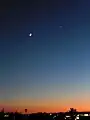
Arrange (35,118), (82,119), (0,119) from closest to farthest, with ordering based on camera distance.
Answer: (0,119), (82,119), (35,118)

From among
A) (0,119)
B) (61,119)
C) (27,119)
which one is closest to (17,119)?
(27,119)

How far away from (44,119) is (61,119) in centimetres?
1090

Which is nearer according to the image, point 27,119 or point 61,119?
point 27,119

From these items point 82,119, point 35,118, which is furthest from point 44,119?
point 82,119

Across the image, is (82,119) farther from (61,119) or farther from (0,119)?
(0,119)

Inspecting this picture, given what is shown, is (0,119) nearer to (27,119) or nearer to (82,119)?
(27,119)

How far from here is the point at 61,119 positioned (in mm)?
115000

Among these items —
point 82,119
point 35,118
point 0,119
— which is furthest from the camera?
point 35,118

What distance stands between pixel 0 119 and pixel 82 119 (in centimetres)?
2799

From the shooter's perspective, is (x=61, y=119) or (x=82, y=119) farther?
(x=61, y=119)

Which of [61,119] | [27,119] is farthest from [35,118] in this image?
[61,119]

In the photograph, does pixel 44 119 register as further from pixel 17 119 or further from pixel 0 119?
pixel 0 119

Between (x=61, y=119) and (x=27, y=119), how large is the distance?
593 inches

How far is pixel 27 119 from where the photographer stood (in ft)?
352
